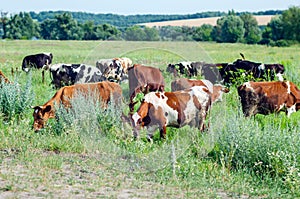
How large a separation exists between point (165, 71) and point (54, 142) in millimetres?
4308

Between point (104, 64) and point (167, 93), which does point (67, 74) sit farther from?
point (167, 93)

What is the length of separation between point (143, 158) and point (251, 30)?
74.2 metres

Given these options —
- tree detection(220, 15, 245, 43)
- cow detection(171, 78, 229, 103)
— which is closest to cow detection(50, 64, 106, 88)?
cow detection(171, 78, 229, 103)

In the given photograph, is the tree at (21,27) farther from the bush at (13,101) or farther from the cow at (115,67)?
the bush at (13,101)

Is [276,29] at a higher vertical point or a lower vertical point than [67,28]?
lower

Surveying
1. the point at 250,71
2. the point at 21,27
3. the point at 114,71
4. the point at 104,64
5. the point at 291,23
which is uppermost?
the point at 21,27

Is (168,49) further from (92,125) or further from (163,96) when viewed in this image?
(92,125)

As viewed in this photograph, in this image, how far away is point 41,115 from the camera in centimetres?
1028

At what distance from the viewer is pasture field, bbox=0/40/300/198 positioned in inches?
281

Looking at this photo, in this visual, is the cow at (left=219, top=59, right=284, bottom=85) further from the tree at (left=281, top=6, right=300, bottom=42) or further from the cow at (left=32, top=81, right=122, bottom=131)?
the tree at (left=281, top=6, right=300, bottom=42)

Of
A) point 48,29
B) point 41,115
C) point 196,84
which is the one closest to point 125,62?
point 196,84

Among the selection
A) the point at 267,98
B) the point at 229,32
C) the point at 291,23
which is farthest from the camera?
the point at 291,23

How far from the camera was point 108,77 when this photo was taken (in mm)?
16031

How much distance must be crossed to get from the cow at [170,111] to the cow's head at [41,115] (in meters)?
1.89
